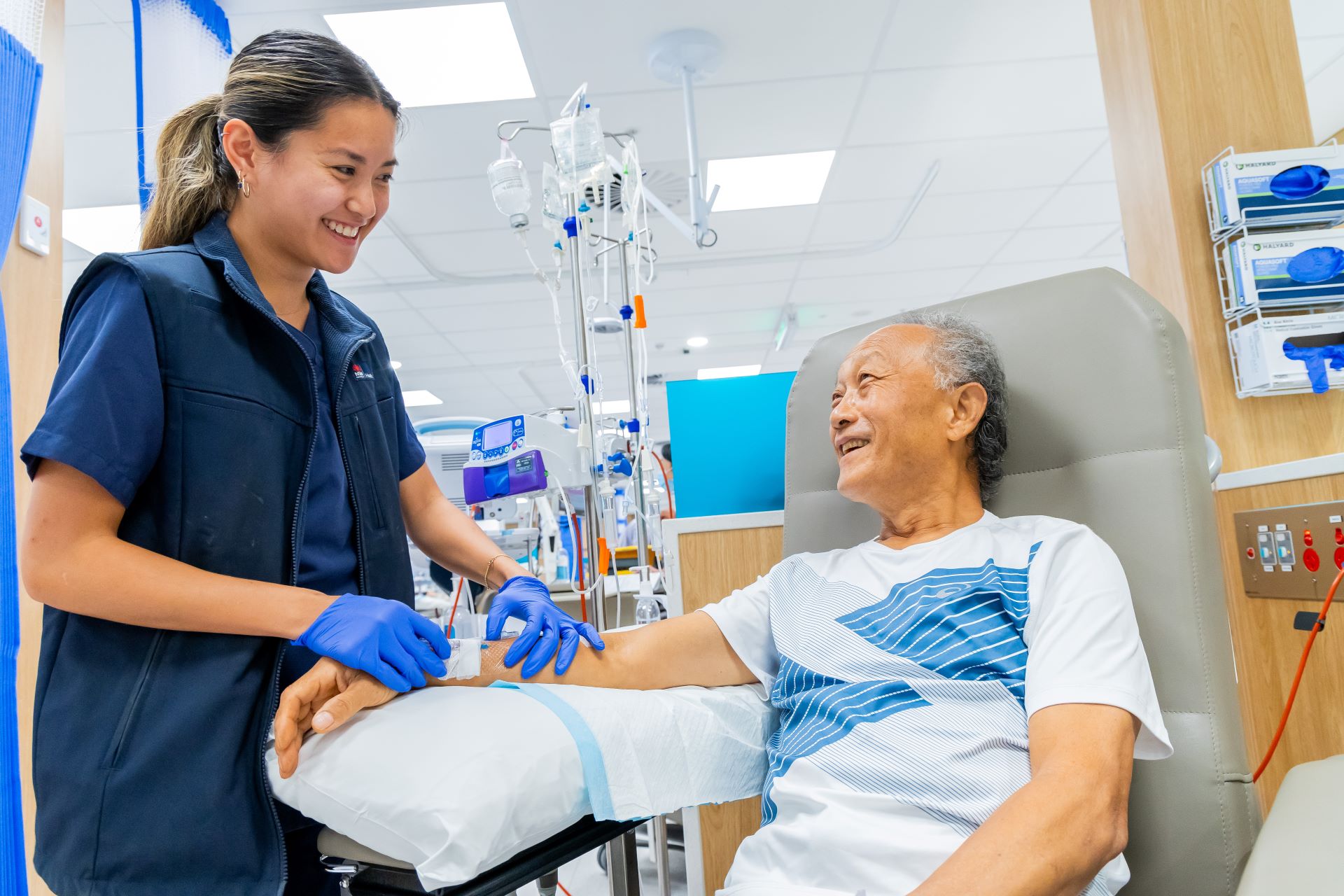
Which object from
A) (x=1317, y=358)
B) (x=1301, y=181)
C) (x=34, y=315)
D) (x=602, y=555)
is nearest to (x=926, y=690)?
(x=602, y=555)

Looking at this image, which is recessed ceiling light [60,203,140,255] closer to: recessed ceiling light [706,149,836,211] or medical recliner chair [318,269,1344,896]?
recessed ceiling light [706,149,836,211]

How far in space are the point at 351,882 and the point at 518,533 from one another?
7.88ft

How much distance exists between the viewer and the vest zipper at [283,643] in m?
0.86

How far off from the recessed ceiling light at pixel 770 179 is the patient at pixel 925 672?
2868mm

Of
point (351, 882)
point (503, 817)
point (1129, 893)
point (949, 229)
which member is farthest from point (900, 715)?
point (949, 229)

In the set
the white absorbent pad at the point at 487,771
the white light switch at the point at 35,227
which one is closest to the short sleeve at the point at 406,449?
the white absorbent pad at the point at 487,771

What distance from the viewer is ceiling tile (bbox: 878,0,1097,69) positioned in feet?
9.77

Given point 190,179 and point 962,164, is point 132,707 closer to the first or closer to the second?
point 190,179

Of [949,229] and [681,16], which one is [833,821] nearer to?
[681,16]

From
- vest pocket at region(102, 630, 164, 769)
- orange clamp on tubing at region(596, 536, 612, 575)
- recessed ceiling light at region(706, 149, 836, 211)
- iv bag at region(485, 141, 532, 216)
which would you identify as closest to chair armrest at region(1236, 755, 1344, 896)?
vest pocket at region(102, 630, 164, 769)

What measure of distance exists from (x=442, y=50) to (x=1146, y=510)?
2.84 m

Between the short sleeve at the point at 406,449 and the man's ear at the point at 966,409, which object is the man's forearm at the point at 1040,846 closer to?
the man's ear at the point at 966,409

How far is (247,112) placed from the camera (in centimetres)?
101

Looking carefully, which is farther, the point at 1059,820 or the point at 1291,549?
the point at 1291,549
